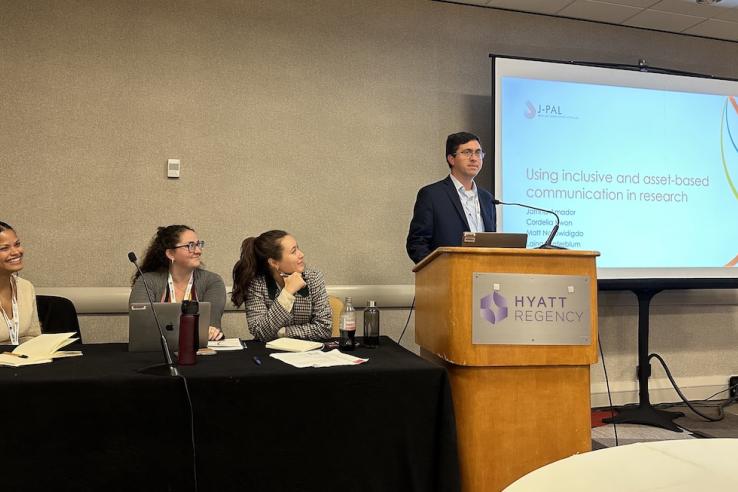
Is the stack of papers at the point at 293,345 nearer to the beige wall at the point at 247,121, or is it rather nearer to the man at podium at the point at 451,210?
the man at podium at the point at 451,210

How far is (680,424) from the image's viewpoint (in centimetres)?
398

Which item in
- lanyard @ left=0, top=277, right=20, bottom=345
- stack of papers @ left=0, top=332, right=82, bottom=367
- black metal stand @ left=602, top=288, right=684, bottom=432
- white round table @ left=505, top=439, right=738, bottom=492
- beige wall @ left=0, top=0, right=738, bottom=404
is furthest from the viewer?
black metal stand @ left=602, top=288, right=684, bottom=432

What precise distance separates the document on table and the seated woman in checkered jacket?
0.48 m

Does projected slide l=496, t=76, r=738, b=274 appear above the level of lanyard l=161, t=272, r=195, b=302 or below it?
above

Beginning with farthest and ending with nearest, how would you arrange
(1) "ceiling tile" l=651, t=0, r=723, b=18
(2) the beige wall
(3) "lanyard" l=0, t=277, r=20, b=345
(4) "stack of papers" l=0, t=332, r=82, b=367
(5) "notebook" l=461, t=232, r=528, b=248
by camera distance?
1. (1) "ceiling tile" l=651, t=0, r=723, b=18
2. (2) the beige wall
3. (3) "lanyard" l=0, t=277, r=20, b=345
4. (5) "notebook" l=461, t=232, r=528, b=248
5. (4) "stack of papers" l=0, t=332, r=82, b=367

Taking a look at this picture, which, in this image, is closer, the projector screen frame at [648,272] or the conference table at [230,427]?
the conference table at [230,427]

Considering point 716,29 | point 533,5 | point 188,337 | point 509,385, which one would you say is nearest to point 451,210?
point 509,385

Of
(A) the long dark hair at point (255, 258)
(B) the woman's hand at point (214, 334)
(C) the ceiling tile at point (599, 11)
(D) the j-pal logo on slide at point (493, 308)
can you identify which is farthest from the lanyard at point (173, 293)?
(C) the ceiling tile at point (599, 11)

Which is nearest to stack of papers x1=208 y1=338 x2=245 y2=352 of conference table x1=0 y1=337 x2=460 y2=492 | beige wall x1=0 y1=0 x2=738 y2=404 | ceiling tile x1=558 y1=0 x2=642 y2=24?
conference table x1=0 y1=337 x2=460 y2=492

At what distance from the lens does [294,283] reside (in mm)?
2746

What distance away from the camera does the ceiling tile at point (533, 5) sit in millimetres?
4371

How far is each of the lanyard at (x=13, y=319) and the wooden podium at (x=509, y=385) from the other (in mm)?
1950

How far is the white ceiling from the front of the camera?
437 cm

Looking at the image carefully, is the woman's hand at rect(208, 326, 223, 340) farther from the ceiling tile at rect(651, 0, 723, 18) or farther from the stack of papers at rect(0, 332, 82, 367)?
the ceiling tile at rect(651, 0, 723, 18)
